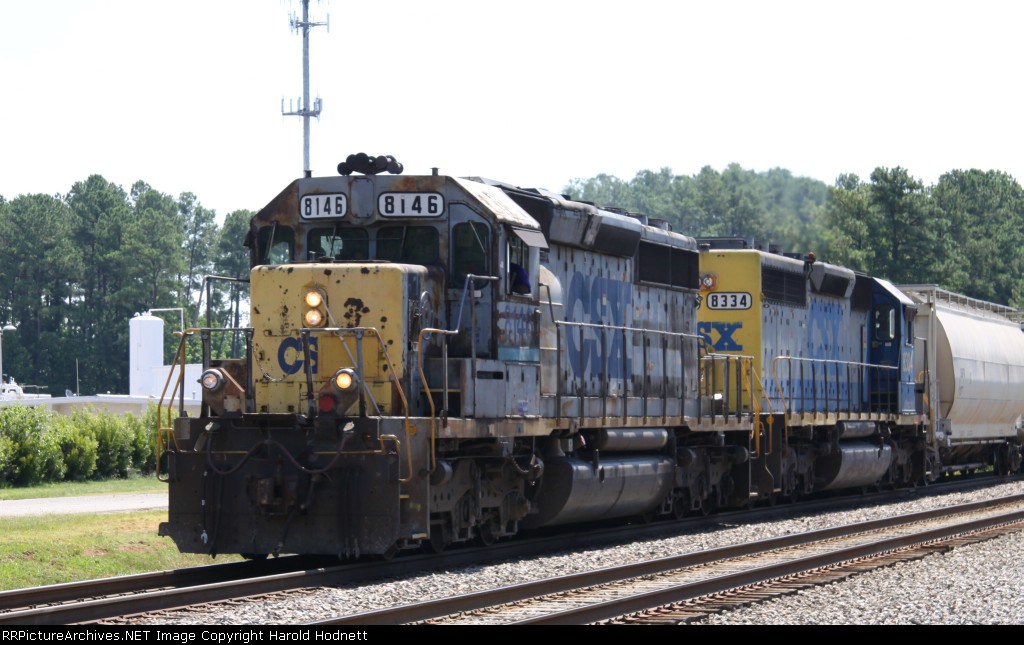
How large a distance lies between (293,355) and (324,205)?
64.2 inches

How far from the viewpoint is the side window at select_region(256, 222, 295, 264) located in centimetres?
1258

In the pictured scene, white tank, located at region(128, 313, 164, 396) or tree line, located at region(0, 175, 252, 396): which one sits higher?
tree line, located at region(0, 175, 252, 396)

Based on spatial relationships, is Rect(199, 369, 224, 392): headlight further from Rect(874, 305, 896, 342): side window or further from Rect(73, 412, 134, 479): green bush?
Rect(73, 412, 134, 479): green bush

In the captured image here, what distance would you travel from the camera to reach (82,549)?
1444 centimetres

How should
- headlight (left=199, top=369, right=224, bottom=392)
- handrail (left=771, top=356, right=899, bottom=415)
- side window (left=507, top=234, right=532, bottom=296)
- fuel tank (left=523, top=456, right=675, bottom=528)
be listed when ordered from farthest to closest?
handrail (left=771, top=356, right=899, bottom=415) < fuel tank (left=523, top=456, right=675, bottom=528) < side window (left=507, top=234, right=532, bottom=296) < headlight (left=199, top=369, right=224, bottom=392)

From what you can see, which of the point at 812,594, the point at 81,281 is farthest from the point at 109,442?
the point at 81,281

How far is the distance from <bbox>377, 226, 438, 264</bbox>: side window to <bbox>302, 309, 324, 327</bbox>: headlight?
45.8 inches

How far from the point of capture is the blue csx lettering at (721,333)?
19141mm

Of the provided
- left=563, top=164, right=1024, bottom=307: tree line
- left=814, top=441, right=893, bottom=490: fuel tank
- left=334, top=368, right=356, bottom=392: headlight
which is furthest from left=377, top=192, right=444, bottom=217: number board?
left=563, top=164, right=1024, bottom=307: tree line

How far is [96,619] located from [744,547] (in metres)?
6.76

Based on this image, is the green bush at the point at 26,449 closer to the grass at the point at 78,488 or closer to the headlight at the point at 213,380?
the grass at the point at 78,488

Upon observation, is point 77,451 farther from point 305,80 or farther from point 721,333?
point 721,333

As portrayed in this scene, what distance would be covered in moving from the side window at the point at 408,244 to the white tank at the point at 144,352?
42.0 meters

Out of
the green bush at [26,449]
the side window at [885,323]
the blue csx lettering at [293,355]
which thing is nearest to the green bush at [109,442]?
the green bush at [26,449]
